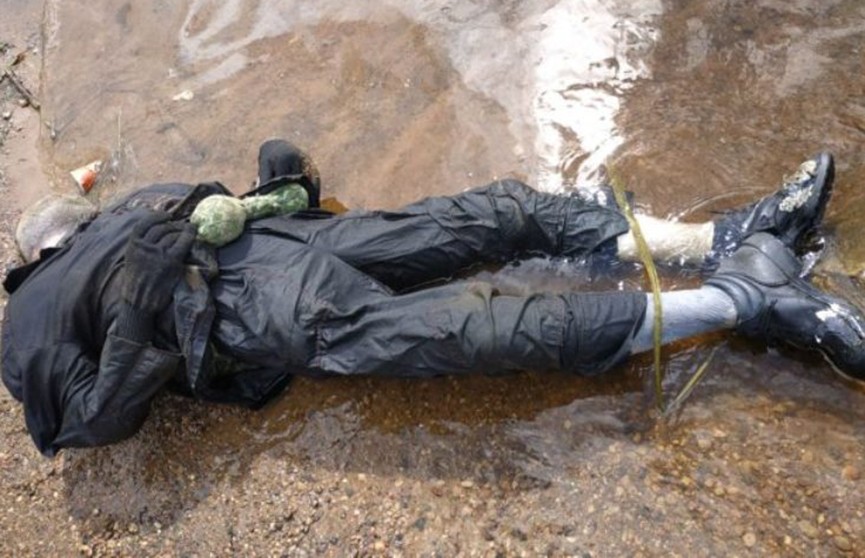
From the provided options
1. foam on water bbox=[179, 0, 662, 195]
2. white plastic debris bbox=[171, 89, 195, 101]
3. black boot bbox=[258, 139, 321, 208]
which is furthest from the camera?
white plastic debris bbox=[171, 89, 195, 101]

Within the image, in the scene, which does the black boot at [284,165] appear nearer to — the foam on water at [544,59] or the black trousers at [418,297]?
the black trousers at [418,297]

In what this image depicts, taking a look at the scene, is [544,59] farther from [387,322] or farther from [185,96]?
[185,96]

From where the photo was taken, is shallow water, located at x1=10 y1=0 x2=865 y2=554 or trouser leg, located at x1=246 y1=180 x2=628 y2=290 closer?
shallow water, located at x1=10 y1=0 x2=865 y2=554

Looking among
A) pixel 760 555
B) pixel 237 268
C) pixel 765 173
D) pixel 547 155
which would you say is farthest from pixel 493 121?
pixel 760 555

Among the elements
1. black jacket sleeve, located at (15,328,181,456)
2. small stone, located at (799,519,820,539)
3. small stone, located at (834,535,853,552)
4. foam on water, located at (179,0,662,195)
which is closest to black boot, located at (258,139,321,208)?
black jacket sleeve, located at (15,328,181,456)

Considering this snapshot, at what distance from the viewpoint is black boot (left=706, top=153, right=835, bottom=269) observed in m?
2.97

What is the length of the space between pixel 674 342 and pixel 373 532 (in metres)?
1.38

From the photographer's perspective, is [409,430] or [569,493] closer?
[569,493]

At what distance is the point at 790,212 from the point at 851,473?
0.99m

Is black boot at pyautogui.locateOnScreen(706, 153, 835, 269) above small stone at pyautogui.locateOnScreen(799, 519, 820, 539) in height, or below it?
above

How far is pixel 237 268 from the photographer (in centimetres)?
309

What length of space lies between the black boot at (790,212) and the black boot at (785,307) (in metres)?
0.09

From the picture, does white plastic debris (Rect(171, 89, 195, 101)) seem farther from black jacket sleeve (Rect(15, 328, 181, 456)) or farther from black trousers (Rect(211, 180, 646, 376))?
black jacket sleeve (Rect(15, 328, 181, 456))

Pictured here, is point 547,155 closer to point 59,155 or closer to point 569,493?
point 569,493
